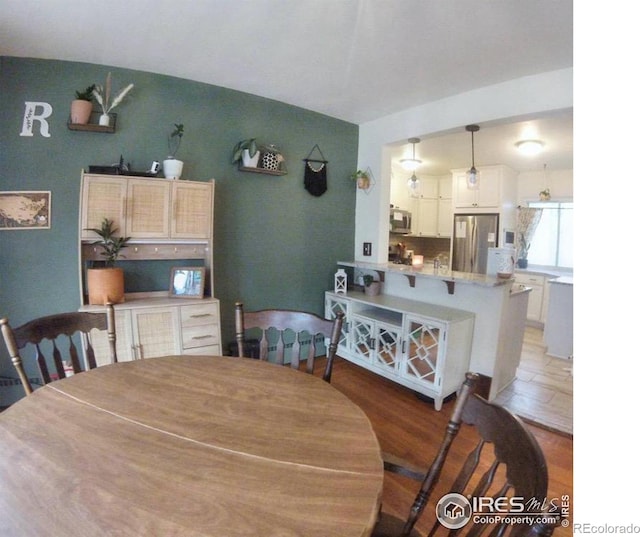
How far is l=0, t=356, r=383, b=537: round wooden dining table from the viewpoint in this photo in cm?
68

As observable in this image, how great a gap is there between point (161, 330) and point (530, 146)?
4378 millimetres

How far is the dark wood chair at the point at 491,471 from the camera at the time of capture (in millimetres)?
659

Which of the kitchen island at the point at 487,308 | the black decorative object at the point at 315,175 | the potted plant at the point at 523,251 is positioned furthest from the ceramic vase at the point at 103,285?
the potted plant at the point at 523,251

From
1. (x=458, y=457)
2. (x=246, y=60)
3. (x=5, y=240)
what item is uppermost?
(x=246, y=60)

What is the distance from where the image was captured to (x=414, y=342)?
2.75 metres

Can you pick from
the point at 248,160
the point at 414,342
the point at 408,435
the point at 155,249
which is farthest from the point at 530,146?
the point at 155,249

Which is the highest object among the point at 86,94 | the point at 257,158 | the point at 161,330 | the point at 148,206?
the point at 86,94

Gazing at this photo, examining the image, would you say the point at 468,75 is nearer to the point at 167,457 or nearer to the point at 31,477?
the point at 167,457

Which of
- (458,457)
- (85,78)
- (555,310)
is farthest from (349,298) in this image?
(85,78)

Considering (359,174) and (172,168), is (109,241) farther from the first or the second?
(359,174)

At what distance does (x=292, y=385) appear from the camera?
4.38 ft

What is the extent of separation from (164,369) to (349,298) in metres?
2.08

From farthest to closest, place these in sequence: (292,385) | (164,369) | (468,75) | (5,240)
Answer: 1. (468,75)
2. (5,240)
3. (164,369)
4. (292,385)

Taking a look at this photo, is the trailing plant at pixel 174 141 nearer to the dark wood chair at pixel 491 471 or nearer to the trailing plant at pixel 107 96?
the trailing plant at pixel 107 96
